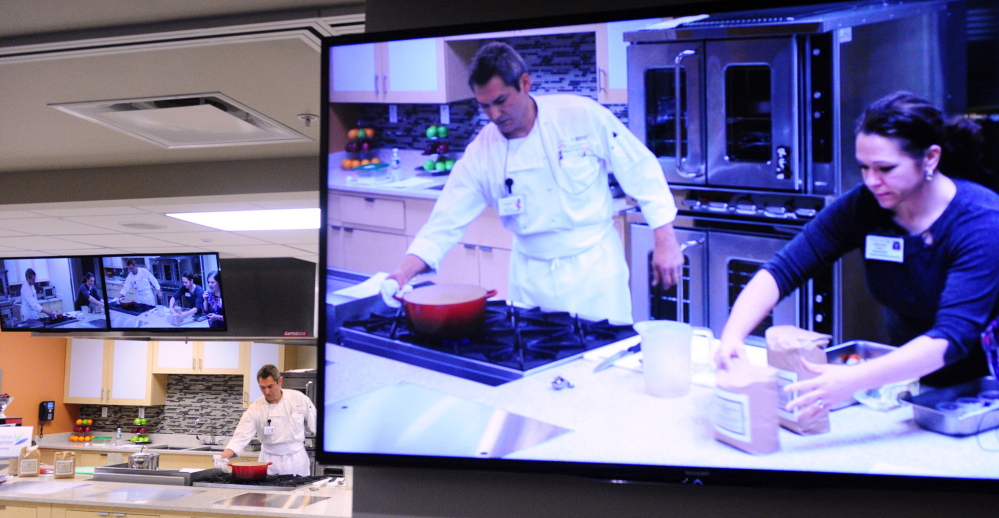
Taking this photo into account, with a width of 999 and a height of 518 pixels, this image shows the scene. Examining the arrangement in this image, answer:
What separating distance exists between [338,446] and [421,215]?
569 mm

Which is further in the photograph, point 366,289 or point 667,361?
point 366,289

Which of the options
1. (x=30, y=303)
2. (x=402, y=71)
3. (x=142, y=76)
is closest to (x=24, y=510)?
(x=30, y=303)

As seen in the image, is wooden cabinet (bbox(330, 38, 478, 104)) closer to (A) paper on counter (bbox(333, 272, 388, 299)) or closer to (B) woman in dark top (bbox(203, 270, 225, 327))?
(A) paper on counter (bbox(333, 272, 388, 299))

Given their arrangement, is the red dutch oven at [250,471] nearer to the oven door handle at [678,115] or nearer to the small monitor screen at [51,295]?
the small monitor screen at [51,295]

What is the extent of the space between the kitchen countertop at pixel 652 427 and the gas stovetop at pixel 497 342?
2 cm

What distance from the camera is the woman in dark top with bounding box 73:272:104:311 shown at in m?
4.62

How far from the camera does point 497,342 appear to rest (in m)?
1.67

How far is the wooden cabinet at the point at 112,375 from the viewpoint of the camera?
25.0ft

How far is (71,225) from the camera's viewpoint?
5.07 m

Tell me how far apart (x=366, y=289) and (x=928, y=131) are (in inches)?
49.2

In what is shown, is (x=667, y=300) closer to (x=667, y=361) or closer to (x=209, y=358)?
(x=667, y=361)

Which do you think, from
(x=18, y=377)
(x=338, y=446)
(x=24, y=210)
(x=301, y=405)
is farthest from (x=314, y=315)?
(x=338, y=446)

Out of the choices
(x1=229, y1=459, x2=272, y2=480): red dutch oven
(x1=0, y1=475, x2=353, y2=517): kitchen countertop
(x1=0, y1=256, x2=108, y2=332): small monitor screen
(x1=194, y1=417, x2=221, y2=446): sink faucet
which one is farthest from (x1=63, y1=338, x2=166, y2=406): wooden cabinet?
(x1=229, y1=459, x2=272, y2=480): red dutch oven

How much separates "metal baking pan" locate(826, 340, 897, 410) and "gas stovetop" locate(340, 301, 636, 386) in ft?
1.35
